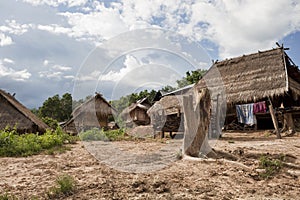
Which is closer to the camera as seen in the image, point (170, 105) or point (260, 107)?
point (260, 107)

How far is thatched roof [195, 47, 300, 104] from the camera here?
1455 cm

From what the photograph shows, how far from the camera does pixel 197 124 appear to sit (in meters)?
6.25

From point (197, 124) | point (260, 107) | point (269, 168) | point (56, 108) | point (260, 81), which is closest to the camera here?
point (269, 168)

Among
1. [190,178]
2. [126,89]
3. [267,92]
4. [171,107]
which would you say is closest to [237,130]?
[267,92]

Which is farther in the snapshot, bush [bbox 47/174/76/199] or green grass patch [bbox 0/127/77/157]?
green grass patch [bbox 0/127/77/157]

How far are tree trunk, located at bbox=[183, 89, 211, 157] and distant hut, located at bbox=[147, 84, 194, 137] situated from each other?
241 inches

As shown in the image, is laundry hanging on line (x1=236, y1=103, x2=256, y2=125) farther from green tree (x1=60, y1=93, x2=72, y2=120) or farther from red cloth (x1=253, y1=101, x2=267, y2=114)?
green tree (x1=60, y1=93, x2=72, y2=120)

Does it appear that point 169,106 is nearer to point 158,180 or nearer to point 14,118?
point 14,118

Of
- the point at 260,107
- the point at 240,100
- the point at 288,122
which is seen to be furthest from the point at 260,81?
the point at 288,122

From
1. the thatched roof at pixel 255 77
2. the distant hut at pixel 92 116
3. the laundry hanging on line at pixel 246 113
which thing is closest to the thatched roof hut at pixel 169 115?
the thatched roof at pixel 255 77

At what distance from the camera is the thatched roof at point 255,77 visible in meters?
14.5

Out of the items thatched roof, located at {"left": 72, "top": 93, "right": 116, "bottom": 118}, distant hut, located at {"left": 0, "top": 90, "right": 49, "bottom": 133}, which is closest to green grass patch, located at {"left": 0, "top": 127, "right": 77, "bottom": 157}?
thatched roof, located at {"left": 72, "top": 93, "right": 116, "bottom": 118}

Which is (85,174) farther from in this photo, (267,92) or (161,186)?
(267,92)

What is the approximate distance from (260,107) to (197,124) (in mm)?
9583
